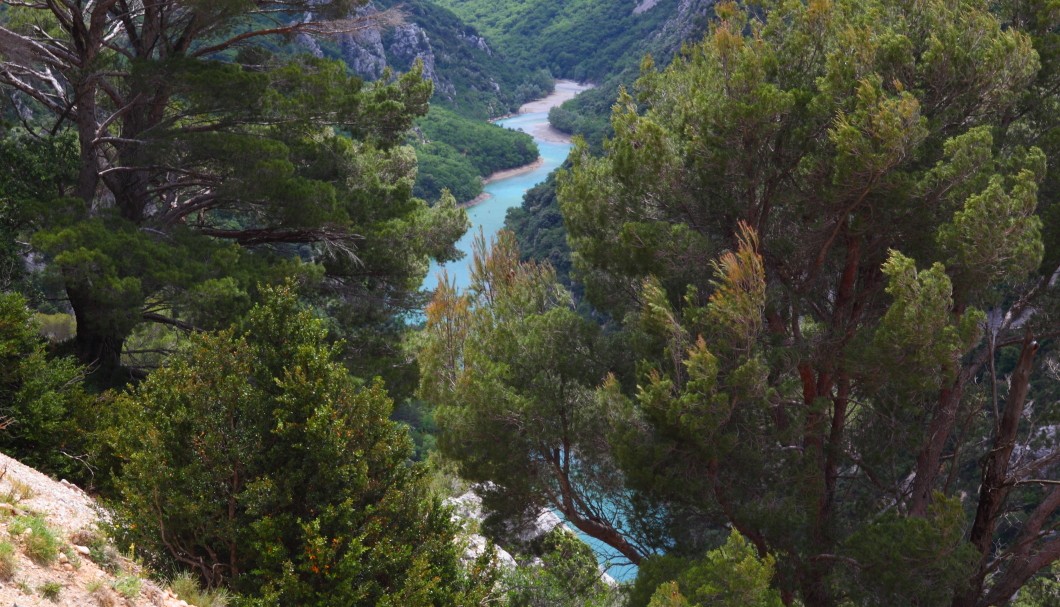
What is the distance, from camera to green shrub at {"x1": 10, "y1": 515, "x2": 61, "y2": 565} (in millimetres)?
4531

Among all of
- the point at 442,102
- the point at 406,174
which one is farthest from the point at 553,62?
the point at 406,174

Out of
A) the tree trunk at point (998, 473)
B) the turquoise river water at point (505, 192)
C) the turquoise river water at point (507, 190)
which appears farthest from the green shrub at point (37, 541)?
the turquoise river water at point (505, 192)

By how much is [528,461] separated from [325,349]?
2.85 meters

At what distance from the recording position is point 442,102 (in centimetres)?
7444

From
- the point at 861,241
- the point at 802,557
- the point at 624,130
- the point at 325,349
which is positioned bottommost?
the point at 802,557

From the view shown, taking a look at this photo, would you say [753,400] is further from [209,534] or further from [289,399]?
[209,534]

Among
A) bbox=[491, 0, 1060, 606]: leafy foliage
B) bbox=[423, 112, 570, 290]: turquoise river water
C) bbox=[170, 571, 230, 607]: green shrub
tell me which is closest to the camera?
bbox=[170, 571, 230, 607]: green shrub

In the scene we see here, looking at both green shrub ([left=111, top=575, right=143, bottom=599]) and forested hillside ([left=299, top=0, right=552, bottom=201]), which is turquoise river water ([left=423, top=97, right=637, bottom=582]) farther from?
green shrub ([left=111, top=575, right=143, bottom=599])

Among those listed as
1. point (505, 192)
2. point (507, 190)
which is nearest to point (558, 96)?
point (507, 190)

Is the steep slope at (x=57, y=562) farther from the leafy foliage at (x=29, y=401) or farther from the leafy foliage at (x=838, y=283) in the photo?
the leafy foliage at (x=838, y=283)

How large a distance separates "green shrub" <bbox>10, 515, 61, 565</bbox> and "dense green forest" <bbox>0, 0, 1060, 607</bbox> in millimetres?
622

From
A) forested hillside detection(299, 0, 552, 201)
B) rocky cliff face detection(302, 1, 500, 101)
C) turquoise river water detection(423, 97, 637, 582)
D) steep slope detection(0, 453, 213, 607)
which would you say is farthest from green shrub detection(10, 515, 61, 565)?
rocky cliff face detection(302, 1, 500, 101)

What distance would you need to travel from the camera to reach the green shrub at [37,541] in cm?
453

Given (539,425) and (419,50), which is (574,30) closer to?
(419,50)
